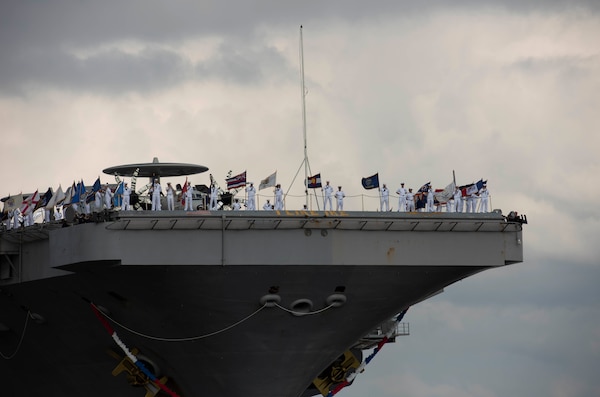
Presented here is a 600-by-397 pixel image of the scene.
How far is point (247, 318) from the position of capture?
3278 centimetres

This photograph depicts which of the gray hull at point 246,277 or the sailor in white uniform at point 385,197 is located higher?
the sailor in white uniform at point 385,197

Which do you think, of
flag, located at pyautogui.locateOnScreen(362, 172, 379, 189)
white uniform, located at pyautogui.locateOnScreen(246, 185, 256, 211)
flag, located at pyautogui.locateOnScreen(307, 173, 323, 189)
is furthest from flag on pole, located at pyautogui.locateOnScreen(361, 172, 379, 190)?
white uniform, located at pyautogui.locateOnScreen(246, 185, 256, 211)

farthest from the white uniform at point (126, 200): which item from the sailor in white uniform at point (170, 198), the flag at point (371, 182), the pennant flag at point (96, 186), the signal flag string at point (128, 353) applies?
the flag at point (371, 182)

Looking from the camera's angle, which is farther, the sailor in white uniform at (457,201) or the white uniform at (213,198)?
the sailor in white uniform at (457,201)

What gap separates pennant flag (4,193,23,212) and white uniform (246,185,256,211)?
8.89 meters

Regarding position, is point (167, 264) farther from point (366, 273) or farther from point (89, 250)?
point (366, 273)

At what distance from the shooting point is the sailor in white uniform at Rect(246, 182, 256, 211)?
34.9 metres

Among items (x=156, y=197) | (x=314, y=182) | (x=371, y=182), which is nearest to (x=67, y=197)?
(x=156, y=197)

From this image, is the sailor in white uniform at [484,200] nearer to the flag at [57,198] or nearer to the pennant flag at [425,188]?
the pennant flag at [425,188]

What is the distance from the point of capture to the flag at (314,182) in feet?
114

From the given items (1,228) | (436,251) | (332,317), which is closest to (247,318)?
(332,317)

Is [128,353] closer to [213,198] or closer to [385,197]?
[213,198]

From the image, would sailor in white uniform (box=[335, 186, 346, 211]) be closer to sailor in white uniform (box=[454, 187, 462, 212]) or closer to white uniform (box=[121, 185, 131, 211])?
sailor in white uniform (box=[454, 187, 462, 212])

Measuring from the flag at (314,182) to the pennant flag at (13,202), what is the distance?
10595mm
